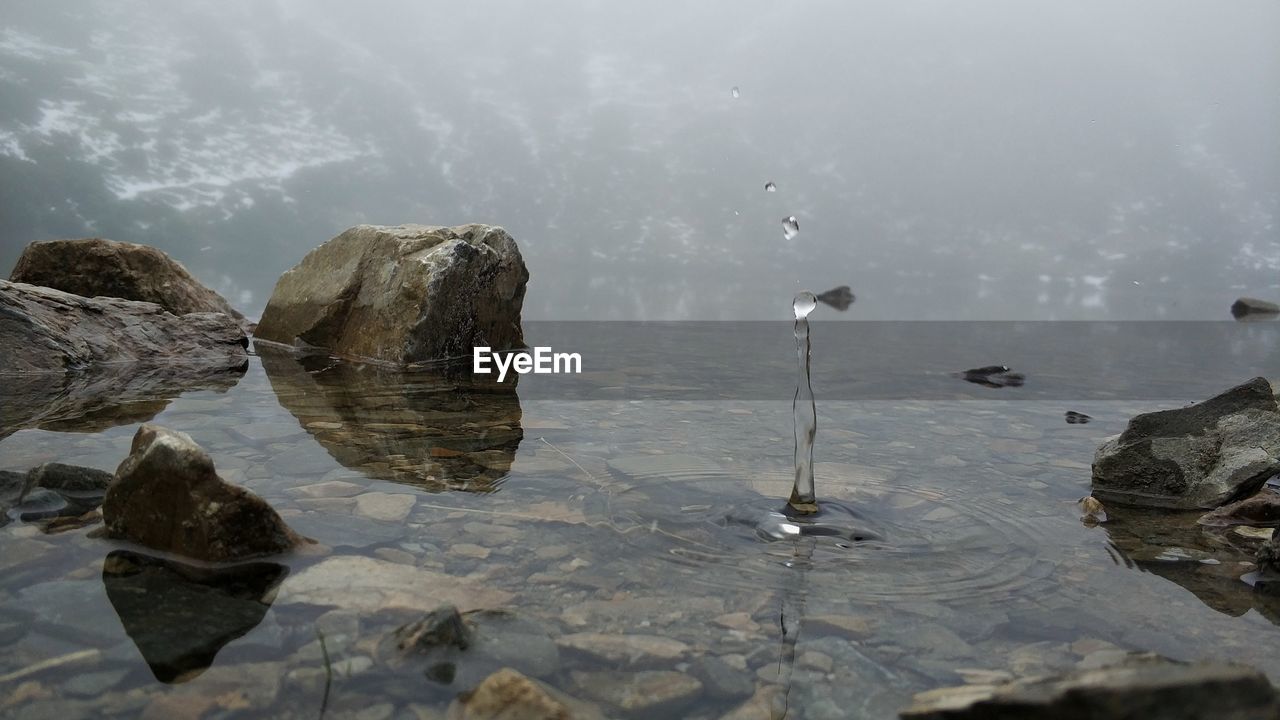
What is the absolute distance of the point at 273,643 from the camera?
251 centimetres

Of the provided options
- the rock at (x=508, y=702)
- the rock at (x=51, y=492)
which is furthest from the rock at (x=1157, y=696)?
the rock at (x=51, y=492)

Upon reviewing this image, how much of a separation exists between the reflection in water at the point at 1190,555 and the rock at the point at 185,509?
Answer: 3.53 meters

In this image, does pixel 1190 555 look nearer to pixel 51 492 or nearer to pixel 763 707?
pixel 763 707

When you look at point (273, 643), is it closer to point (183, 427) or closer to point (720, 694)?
point (720, 694)

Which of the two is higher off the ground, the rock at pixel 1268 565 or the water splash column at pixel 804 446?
the water splash column at pixel 804 446

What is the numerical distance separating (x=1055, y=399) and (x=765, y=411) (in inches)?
148

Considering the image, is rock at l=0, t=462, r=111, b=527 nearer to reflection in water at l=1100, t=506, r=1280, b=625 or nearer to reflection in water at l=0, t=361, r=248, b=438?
reflection in water at l=0, t=361, r=248, b=438

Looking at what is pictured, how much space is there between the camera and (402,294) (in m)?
11.2

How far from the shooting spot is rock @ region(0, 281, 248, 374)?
858 cm

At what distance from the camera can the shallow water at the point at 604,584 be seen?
7.72 ft

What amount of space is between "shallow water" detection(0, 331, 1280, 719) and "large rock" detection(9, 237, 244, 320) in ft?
23.8

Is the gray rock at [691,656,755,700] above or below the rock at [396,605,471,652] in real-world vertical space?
below

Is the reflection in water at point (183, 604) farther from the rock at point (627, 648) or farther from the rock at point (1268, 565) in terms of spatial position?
the rock at point (1268, 565)

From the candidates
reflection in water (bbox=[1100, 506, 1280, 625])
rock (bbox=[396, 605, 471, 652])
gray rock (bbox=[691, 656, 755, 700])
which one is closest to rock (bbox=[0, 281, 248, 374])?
rock (bbox=[396, 605, 471, 652])
